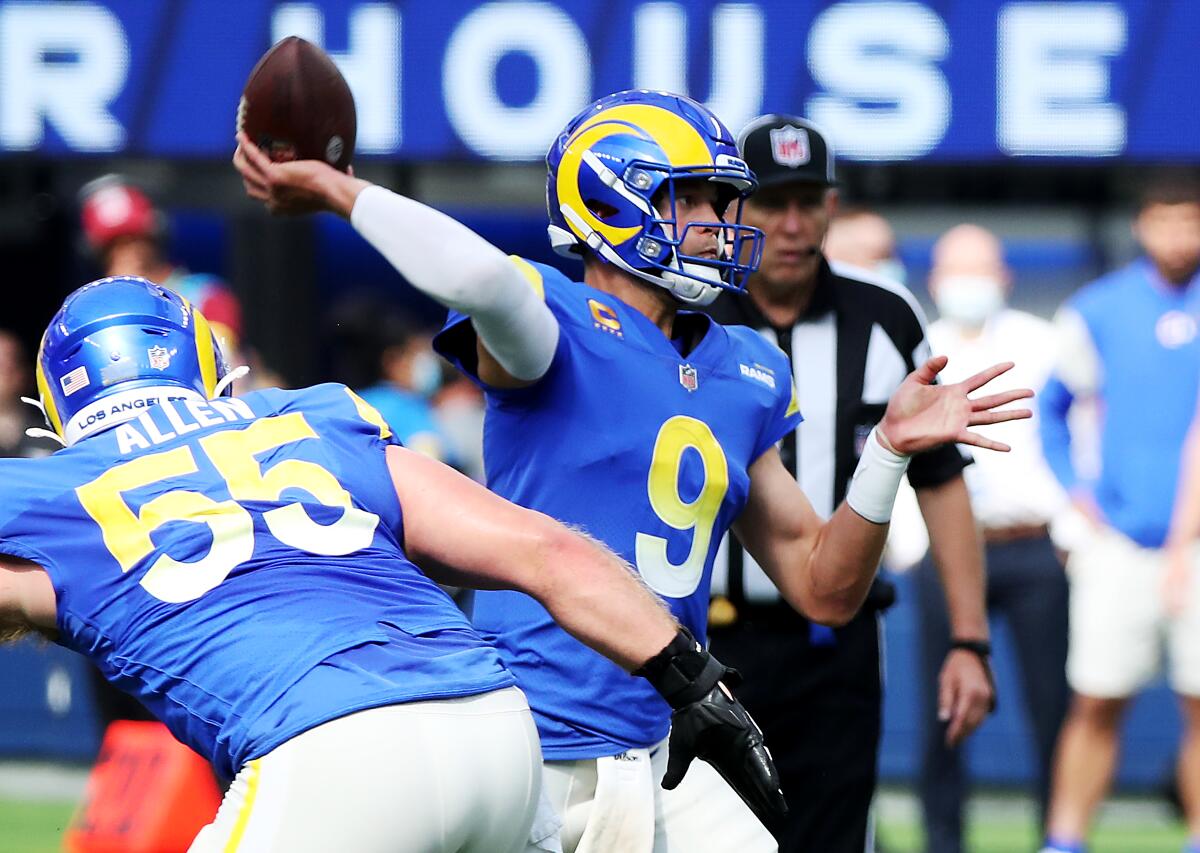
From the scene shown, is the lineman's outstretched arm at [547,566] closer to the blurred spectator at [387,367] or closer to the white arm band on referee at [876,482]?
the white arm band on referee at [876,482]

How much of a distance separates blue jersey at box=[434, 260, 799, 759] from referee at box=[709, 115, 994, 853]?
103cm

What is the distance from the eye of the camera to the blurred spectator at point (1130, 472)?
6.95m

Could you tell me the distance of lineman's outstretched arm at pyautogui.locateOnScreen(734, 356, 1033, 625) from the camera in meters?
3.68

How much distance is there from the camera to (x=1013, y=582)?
696cm

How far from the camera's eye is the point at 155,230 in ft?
23.5

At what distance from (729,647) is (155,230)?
3.30 meters

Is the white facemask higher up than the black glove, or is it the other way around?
the black glove

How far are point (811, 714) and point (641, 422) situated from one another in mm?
1359

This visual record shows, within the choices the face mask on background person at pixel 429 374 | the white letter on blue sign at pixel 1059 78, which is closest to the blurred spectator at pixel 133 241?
the face mask on background person at pixel 429 374

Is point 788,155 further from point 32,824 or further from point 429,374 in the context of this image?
point 429,374

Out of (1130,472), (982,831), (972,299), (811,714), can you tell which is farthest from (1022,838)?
(811,714)

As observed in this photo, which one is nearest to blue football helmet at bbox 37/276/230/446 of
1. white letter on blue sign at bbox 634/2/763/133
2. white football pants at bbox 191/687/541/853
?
white football pants at bbox 191/687/541/853

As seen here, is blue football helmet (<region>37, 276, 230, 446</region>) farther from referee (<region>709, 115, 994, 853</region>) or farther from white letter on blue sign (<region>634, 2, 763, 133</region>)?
white letter on blue sign (<region>634, 2, 763, 133</region>)

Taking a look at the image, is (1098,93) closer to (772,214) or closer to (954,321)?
(954,321)
